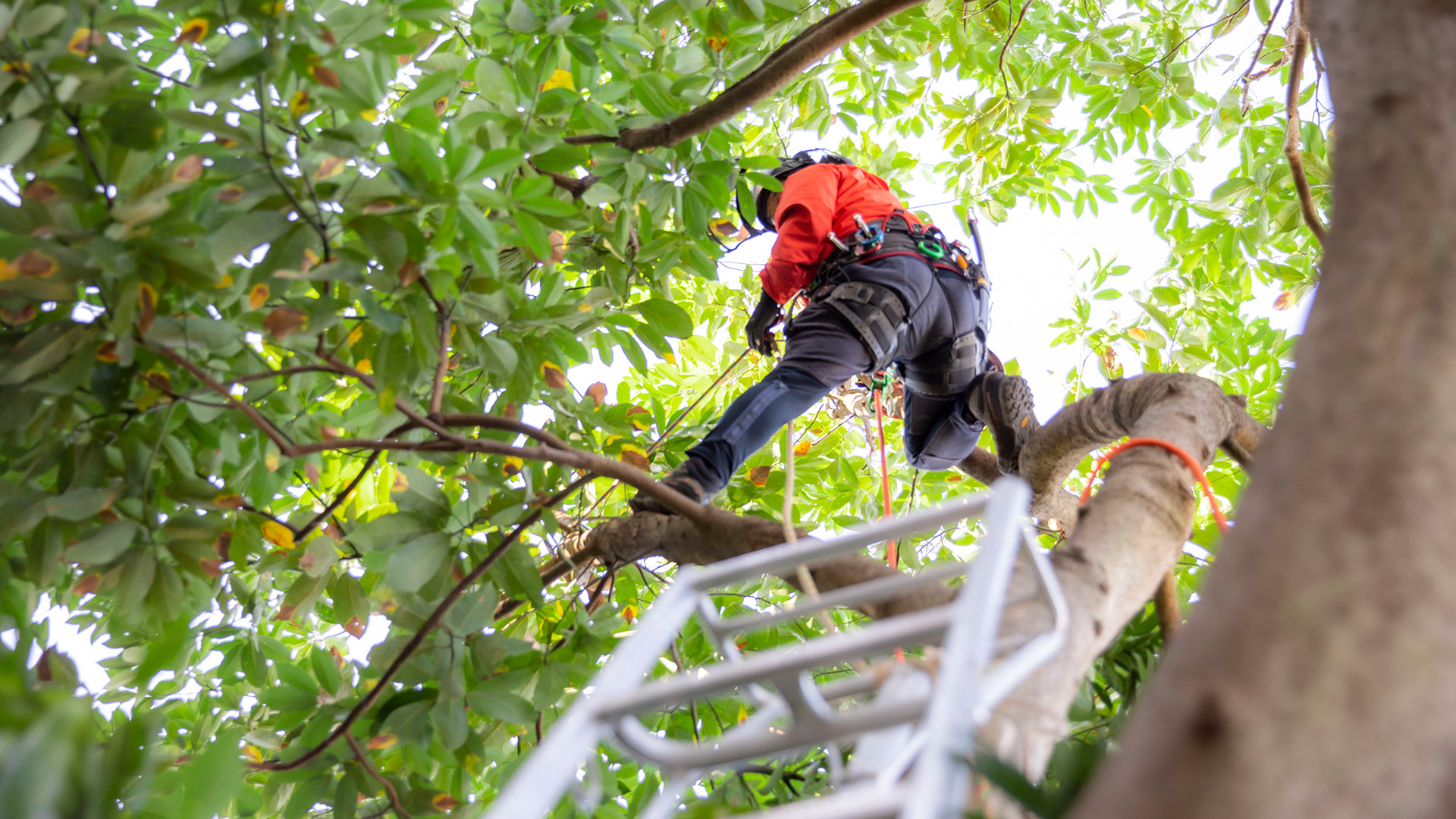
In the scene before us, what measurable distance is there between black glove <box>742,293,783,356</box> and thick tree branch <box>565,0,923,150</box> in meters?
0.74

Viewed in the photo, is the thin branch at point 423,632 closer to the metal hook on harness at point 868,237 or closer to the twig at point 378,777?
the twig at point 378,777

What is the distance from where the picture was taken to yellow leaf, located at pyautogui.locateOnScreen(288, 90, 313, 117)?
5.40 feet

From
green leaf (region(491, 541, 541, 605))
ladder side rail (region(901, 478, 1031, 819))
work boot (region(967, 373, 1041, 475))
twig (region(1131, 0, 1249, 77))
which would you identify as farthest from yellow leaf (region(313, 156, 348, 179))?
twig (region(1131, 0, 1249, 77))

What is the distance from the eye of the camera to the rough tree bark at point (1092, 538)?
1.12 m

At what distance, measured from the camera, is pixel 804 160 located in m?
3.47

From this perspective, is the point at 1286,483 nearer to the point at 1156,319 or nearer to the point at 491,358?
the point at 491,358

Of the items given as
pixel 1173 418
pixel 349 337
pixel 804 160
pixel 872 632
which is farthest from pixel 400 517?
pixel 804 160

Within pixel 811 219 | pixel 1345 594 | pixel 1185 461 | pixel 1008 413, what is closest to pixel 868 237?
pixel 811 219

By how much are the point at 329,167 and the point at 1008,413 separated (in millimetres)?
2101

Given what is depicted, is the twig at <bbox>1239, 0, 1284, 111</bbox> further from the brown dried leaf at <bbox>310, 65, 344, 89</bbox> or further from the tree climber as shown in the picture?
the brown dried leaf at <bbox>310, 65, 344, 89</bbox>

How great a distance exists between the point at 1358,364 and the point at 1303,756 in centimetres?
33

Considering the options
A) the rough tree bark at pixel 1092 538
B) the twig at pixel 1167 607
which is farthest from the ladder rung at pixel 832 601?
the twig at pixel 1167 607


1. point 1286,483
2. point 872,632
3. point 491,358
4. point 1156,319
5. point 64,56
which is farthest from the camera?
point 1156,319

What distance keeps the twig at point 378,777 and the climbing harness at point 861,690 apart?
1.20 metres
